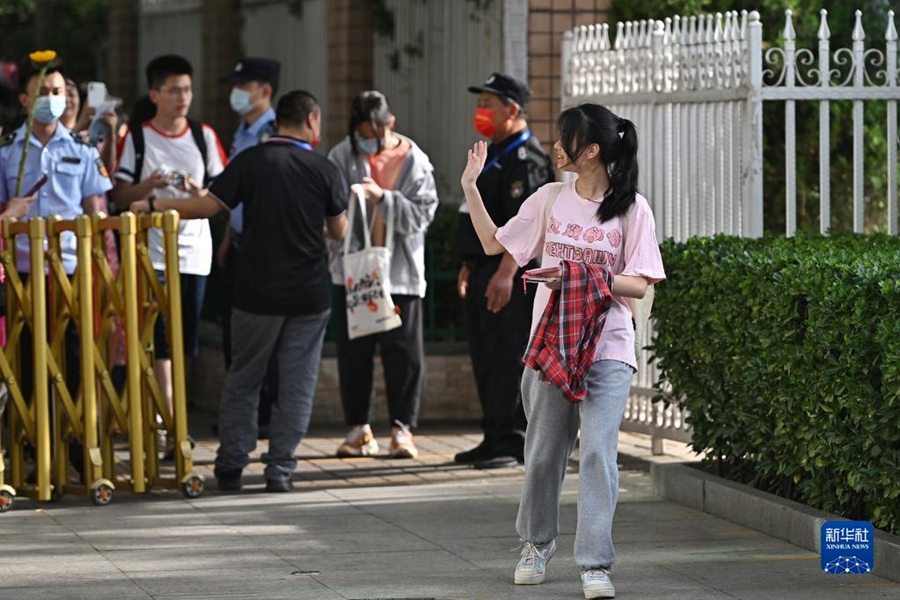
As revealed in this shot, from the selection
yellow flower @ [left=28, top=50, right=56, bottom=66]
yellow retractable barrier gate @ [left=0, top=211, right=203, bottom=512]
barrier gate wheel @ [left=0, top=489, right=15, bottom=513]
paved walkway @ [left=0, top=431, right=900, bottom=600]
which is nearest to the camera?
paved walkway @ [left=0, top=431, right=900, bottom=600]

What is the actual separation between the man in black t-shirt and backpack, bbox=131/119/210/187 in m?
0.92

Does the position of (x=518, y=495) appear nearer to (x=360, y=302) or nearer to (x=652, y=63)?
(x=360, y=302)

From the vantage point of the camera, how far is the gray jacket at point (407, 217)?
9734 mm

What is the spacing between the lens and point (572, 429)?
653 cm

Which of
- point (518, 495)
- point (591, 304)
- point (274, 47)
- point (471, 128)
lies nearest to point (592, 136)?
point (591, 304)

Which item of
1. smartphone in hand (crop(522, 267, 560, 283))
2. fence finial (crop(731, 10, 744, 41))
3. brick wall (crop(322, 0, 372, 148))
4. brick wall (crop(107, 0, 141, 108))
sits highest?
brick wall (crop(107, 0, 141, 108))

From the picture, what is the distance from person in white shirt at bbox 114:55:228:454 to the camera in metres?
9.55

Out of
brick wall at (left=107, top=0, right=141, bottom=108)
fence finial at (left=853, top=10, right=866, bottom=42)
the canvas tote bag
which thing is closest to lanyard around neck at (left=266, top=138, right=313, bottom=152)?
the canvas tote bag

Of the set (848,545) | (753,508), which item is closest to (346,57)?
(753,508)

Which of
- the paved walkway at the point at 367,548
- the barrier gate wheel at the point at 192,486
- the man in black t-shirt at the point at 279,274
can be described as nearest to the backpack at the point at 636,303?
the paved walkway at the point at 367,548

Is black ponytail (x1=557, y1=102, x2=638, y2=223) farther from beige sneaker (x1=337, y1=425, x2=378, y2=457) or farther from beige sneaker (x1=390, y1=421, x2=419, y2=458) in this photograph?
beige sneaker (x1=337, y1=425, x2=378, y2=457)

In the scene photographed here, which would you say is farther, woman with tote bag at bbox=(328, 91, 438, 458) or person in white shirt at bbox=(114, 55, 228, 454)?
woman with tote bag at bbox=(328, 91, 438, 458)

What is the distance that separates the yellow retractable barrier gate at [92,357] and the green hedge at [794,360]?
92.3 inches

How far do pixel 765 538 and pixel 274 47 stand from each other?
423 inches
